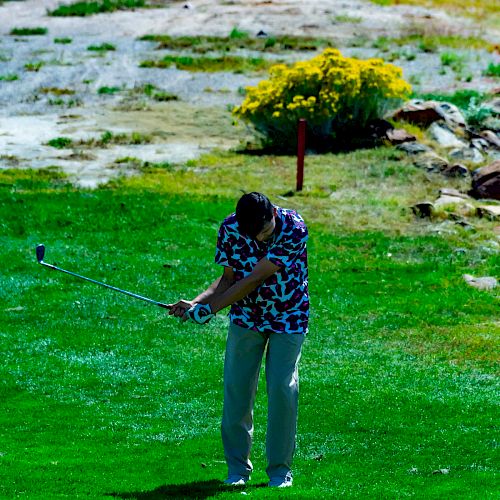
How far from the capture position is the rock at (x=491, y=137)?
2420cm

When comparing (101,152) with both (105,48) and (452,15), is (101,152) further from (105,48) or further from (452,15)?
(452,15)

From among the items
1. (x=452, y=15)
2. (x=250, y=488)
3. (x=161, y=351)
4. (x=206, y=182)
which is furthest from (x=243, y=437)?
(x=452, y=15)

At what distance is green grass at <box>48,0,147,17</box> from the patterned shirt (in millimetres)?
35283

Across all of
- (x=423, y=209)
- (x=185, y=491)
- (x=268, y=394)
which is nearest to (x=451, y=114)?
(x=423, y=209)

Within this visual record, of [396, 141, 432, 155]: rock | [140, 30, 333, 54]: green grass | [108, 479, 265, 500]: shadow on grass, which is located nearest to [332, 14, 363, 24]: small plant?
[140, 30, 333, 54]: green grass

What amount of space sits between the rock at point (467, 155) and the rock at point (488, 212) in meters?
3.46

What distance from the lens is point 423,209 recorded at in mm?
19172

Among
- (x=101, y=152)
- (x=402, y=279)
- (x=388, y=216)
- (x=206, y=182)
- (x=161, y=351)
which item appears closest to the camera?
(x=161, y=351)

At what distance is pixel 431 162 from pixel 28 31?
1957cm

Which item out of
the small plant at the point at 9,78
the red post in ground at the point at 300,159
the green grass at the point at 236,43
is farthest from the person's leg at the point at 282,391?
the green grass at the point at 236,43

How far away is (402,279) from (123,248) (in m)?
3.87

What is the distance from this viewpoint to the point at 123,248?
56.3ft

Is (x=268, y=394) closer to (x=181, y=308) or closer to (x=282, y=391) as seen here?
(x=282, y=391)

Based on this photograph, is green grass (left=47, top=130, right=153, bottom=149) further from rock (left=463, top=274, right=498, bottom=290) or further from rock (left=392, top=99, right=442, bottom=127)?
rock (left=463, top=274, right=498, bottom=290)
